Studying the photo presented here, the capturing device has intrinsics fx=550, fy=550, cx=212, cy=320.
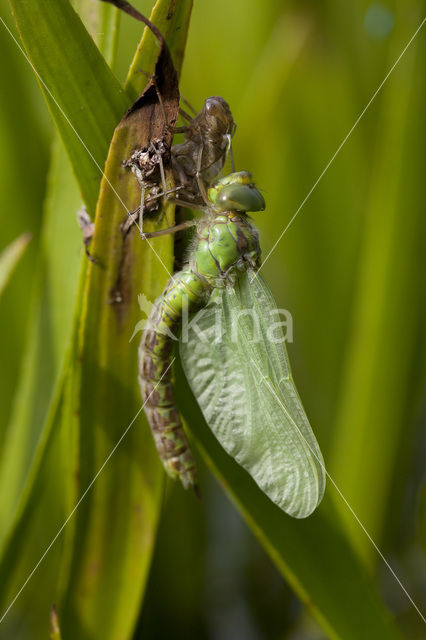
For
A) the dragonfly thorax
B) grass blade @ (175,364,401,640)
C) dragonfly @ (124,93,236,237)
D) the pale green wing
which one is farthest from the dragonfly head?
grass blade @ (175,364,401,640)

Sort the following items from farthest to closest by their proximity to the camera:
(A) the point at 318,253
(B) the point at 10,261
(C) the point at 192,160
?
(A) the point at 318,253, (C) the point at 192,160, (B) the point at 10,261

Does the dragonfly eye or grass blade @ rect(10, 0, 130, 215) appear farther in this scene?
the dragonfly eye

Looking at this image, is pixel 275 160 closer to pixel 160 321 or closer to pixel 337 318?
pixel 337 318

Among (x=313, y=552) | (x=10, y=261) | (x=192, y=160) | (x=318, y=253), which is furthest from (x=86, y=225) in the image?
(x=318, y=253)

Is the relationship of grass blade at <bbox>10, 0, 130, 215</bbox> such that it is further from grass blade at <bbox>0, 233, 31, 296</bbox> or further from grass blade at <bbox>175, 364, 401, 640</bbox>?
grass blade at <bbox>175, 364, 401, 640</bbox>

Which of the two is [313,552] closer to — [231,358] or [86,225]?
[231,358]

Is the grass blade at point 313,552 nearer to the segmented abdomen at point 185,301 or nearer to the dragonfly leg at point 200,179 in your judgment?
the segmented abdomen at point 185,301

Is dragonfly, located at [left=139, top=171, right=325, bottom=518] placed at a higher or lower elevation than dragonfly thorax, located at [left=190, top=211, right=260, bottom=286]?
lower

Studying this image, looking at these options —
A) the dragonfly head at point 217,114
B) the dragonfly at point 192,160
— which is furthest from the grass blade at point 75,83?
the dragonfly head at point 217,114
